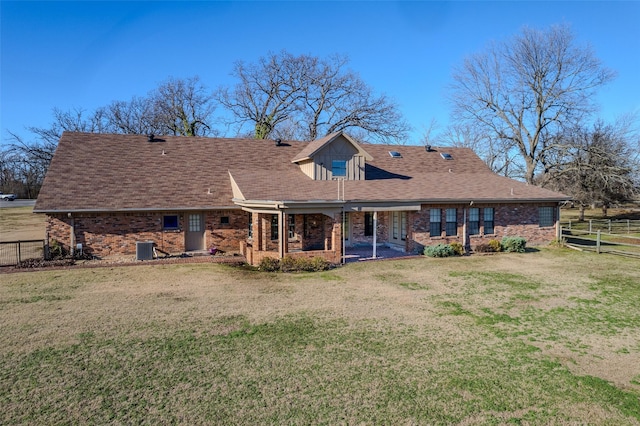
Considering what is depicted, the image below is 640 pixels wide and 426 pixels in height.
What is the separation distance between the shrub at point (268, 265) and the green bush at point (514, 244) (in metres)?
11.4

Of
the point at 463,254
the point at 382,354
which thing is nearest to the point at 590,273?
the point at 463,254

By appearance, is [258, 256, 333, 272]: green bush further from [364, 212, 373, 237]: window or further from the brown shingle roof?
[364, 212, 373, 237]: window

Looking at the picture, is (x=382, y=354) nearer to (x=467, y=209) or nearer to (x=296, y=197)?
(x=296, y=197)

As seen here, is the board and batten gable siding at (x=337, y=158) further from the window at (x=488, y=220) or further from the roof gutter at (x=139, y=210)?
the window at (x=488, y=220)

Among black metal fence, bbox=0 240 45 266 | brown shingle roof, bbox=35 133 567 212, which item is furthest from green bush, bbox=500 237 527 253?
black metal fence, bbox=0 240 45 266

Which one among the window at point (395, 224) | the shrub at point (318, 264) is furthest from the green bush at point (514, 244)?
the shrub at point (318, 264)

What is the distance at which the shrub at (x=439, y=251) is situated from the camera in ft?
60.4

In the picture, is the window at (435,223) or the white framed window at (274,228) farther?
the window at (435,223)

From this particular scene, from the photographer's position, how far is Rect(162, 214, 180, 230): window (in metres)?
18.5

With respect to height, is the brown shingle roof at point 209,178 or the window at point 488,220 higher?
the brown shingle roof at point 209,178

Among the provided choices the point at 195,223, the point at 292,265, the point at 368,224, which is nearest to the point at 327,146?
the point at 368,224

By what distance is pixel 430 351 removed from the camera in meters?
7.81

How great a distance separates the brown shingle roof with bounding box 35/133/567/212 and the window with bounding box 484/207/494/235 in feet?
2.82

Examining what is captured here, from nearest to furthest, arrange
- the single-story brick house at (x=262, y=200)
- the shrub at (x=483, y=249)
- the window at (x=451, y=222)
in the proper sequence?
the single-story brick house at (x=262, y=200)
the shrub at (x=483, y=249)
the window at (x=451, y=222)
